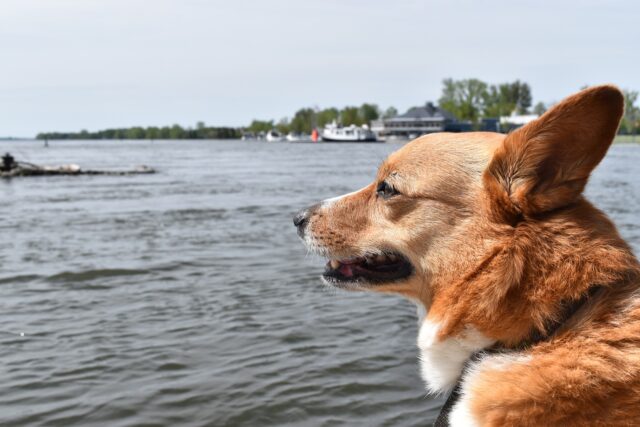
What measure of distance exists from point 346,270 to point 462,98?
167364 mm

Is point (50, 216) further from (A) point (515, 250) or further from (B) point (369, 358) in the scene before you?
(A) point (515, 250)

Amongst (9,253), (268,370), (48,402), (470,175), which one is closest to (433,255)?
(470,175)

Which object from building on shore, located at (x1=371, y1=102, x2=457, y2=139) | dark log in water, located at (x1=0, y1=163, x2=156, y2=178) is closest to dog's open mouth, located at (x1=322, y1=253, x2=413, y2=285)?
dark log in water, located at (x1=0, y1=163, x2=156, y2=178)

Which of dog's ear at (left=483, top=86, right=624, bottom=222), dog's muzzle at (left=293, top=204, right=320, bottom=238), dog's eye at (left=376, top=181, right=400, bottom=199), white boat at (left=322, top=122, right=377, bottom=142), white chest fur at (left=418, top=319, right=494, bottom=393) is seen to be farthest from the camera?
white boat at (left=322, top=122, right=377, bottom=142)

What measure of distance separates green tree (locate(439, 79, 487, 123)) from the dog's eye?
154 metres

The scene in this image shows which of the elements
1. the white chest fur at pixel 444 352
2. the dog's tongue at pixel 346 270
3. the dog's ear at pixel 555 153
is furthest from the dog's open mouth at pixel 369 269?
the dog's ear at pixel 555 153

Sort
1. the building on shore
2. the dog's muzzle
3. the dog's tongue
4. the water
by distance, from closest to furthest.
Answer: the dog's tongue → the dog's muzzle → the water → the building on shore

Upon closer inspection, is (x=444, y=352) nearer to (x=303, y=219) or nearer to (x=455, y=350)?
(x=455, y=350)

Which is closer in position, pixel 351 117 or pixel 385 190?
pixel 385 190

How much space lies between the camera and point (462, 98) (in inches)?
6486

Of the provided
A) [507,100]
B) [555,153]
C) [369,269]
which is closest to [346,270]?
[369,269]

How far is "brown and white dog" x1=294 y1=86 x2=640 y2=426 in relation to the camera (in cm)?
275

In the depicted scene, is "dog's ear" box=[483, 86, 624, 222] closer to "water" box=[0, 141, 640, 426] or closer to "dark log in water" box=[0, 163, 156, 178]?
"water" box=[0, 141, 640, 426]

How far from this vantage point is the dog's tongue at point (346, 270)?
4.23 metres
